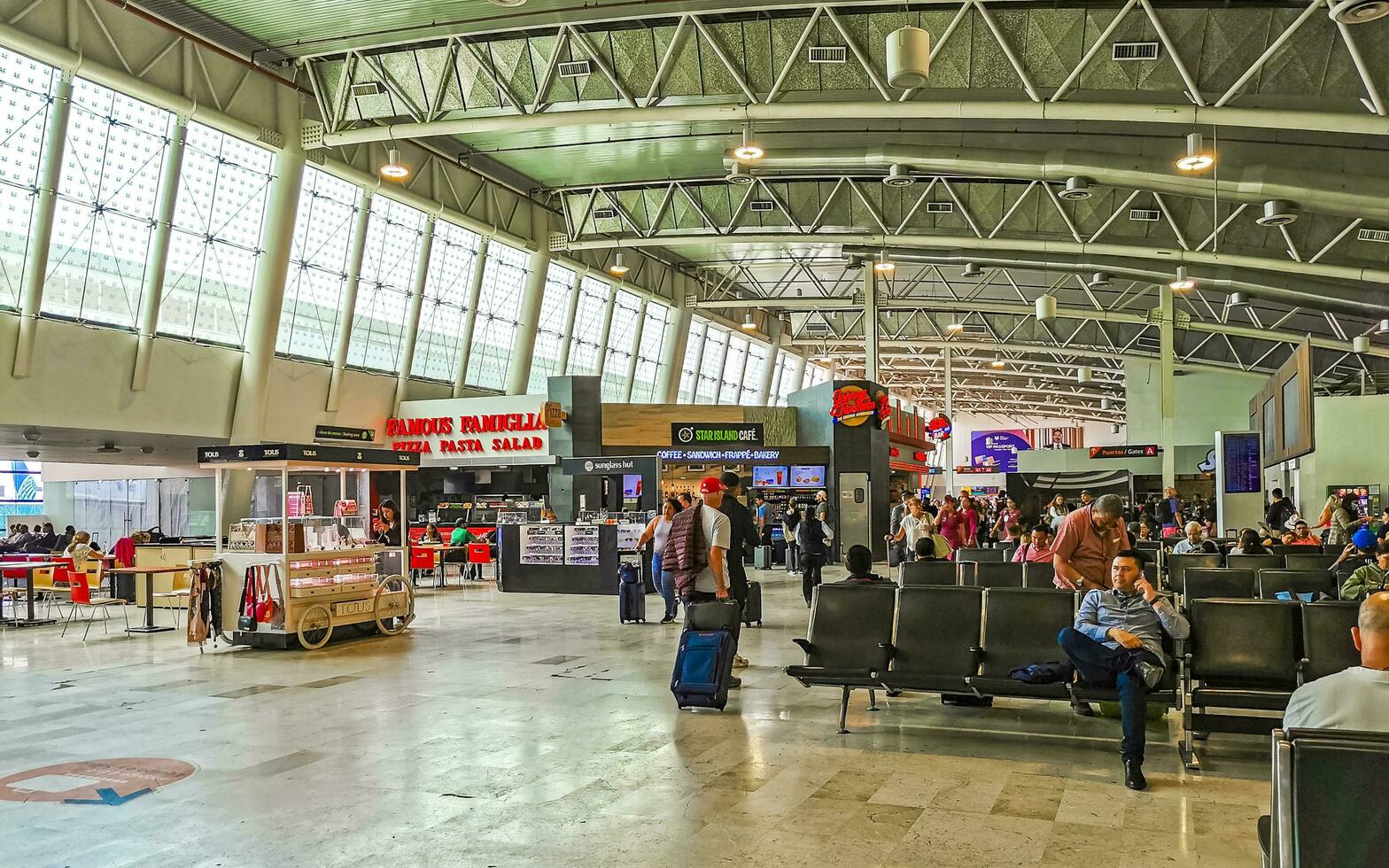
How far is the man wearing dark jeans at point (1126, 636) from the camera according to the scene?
556 cm

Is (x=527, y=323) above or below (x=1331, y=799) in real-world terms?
above

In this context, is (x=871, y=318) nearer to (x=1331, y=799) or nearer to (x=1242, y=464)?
(x=1242, y=464)

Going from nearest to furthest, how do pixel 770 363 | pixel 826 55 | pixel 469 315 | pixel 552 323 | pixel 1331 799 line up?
pixel 1331 799 < pixel 826 55 < pixel 469 315 < pixel 552 323 < pixel 770 363

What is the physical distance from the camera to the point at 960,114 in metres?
12.6

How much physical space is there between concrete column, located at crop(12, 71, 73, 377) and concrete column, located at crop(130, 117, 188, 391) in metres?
1.60

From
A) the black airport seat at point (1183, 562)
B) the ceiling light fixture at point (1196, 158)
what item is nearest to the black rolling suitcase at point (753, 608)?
the black airport seat at point (1183, 562)

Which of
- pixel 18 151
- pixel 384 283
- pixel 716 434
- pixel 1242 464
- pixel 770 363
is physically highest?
pixel 770 363

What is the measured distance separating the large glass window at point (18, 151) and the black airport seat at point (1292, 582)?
16.2m

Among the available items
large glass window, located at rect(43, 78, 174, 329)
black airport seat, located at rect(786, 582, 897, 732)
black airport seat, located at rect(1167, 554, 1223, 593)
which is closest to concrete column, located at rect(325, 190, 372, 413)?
large glass window, located at rect(43, 78, 174, 329)

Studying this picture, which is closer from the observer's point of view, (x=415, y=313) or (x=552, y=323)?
(x=415, y=313)

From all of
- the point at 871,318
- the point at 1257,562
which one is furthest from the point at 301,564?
the point at 871,318

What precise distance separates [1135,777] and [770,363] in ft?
113

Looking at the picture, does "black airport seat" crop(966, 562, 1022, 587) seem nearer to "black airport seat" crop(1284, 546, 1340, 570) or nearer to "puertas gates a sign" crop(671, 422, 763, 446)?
"black airport seat" crop(1284, 546, 1340, 570)

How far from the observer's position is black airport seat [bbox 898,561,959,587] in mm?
9711
